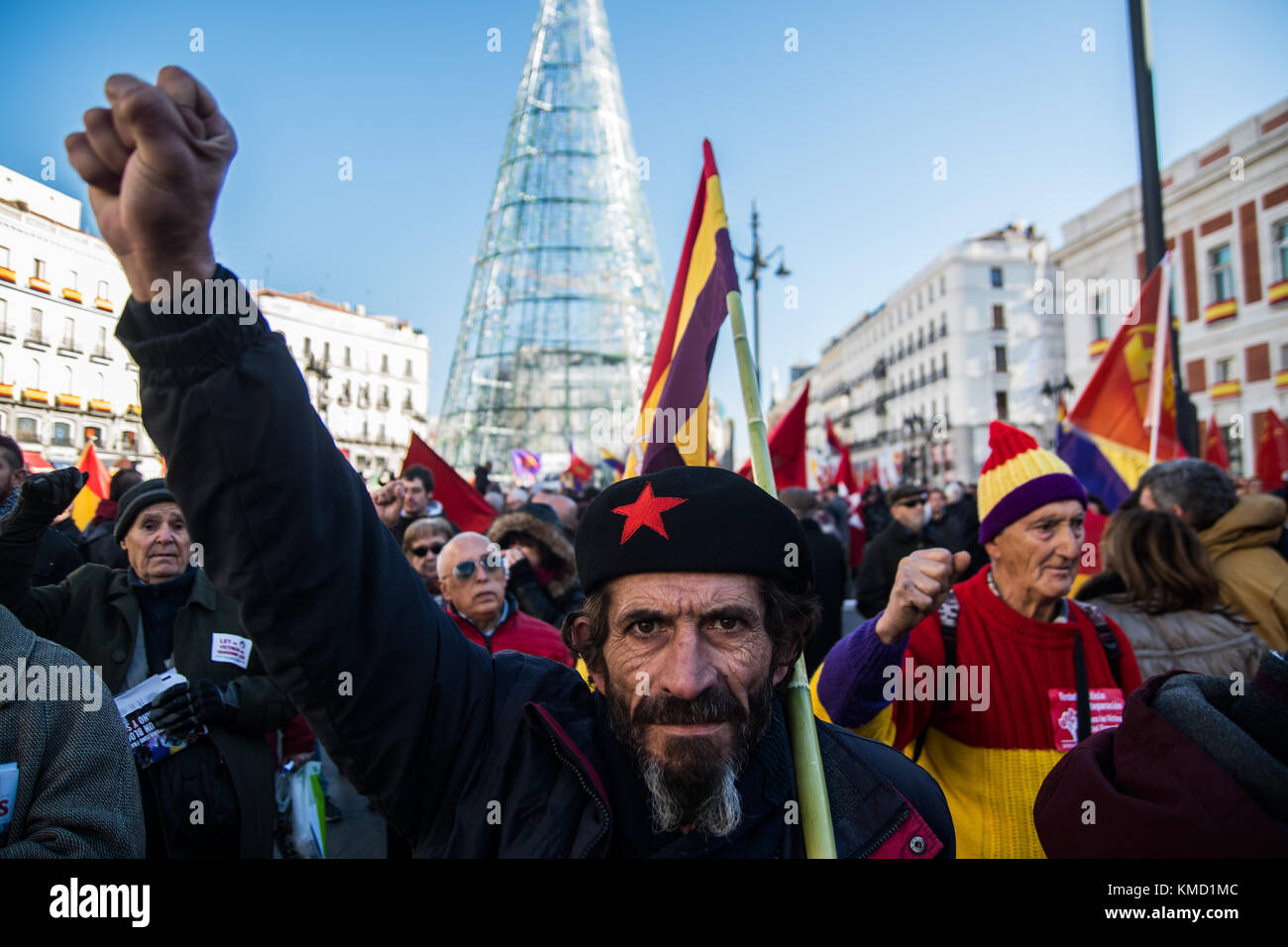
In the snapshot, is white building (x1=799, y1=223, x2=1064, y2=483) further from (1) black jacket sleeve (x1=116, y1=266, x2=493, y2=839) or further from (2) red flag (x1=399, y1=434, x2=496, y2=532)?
(1) black jacket sleeve (x1=116, y1=266, x2=493, y2=839)

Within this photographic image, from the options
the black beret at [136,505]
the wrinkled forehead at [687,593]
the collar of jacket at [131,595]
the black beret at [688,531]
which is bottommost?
the collar of jacket at [131,595]

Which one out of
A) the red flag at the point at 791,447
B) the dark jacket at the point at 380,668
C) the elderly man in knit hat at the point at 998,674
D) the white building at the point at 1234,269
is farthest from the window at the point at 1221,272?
the dark jacket at the point at 380,668

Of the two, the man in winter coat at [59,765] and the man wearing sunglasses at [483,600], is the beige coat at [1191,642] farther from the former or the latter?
the man in winter coat at [59,765]

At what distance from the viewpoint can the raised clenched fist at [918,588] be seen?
5.99ft

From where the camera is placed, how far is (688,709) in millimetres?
1362

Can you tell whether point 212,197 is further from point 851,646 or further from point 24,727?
point 851,646

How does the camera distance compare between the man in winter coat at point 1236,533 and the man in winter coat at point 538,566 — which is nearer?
the man in winter coat at point 1236,533

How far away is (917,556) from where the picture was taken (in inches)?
Result: 74.7

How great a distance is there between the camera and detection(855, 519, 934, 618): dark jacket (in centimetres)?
575

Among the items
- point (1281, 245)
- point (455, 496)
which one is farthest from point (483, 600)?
point (1281, 245)

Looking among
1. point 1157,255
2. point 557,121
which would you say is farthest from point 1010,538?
point 557,121

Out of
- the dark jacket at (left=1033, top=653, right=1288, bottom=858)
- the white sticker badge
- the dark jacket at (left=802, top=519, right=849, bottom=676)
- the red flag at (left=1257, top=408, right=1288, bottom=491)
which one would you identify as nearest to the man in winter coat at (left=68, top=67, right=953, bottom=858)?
the dark jacket at (left=1033, top=653, right=1288, bottom=858)

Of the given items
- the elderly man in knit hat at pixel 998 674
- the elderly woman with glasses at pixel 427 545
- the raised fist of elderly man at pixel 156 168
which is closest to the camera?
the raised fist of elderly man at pixel 156 168

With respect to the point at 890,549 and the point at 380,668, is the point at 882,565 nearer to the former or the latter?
the point at 890,549
